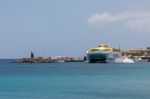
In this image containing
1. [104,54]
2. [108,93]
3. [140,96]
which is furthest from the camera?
[104,54]

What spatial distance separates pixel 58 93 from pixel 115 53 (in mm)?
121054

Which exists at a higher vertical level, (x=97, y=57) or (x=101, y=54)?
(x=101, y=54)

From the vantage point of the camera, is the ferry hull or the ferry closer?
the ferry

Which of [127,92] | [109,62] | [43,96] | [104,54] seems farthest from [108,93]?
[109,62]

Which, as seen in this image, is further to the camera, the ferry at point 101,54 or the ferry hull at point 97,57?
the ferry hull at point 97,57

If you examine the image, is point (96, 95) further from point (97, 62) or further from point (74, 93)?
point (97, 62)

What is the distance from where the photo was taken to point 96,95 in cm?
4659

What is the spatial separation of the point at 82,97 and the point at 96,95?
210 cm

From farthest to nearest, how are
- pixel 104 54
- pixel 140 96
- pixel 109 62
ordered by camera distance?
pixel 109 62, pixel 104 54, pixel 140 96

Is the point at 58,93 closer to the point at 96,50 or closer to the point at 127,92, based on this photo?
the point at 127,92

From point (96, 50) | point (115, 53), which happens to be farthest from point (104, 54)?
point (115, 53)

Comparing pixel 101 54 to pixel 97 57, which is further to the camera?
→ pixel 97 57

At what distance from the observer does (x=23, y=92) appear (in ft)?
167

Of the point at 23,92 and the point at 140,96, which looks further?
the point at 23,92
